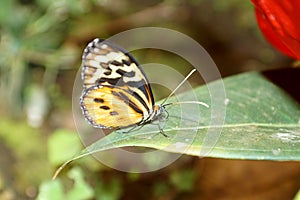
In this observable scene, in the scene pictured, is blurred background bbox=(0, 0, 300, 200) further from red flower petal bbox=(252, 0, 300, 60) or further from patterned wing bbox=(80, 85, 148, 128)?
red flower petal bbox=(252, 0, 300, 60)

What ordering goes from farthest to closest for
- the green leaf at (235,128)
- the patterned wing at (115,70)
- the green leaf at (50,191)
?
the green leaf at (50,191)
the patterned wing at (115,70)
the green leaf at (235,128)

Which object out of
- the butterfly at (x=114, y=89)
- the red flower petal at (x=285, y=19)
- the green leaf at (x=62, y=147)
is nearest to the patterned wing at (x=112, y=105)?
the butterfly at (x=114, y=89)

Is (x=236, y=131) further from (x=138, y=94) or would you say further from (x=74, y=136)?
(x=74, y=136)

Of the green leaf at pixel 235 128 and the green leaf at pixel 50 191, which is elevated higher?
the green leaf at pixel 235 128

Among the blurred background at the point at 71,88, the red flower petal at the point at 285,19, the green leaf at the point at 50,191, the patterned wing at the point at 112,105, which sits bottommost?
the blurred background at the point at 71,88

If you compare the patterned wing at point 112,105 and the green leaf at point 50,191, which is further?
the green leaf at point 50,191

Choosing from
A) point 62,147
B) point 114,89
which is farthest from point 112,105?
point 62,147

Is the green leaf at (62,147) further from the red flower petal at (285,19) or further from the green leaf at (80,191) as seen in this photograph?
the red flower petal at (285,19)

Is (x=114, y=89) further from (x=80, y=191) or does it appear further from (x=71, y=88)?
(x=71, y=88)
